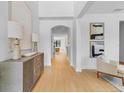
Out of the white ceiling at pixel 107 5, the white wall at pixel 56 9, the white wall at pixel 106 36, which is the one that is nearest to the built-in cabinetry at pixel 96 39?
the white wall at pixel 106 36

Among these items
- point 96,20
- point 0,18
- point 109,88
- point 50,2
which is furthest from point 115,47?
point 0,18

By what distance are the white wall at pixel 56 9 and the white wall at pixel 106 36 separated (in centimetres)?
111

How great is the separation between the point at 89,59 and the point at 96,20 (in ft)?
6.38

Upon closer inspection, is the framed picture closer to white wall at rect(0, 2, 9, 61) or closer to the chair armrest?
the chair armrest

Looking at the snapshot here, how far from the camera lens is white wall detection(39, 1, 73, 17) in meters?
7.53

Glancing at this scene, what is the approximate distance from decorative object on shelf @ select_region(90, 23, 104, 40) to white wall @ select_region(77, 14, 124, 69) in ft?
0.62

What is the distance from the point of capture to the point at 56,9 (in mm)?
7633

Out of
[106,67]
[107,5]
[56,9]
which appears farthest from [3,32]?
[56,9]

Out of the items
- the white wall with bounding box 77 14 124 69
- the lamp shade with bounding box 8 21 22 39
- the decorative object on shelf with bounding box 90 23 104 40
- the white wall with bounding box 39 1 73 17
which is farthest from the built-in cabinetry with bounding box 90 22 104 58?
the lamp shade with bounding box 8 21 22 39

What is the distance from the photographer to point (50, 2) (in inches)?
309

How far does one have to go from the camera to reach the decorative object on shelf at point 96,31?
23.1 ft

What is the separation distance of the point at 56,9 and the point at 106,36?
2.95m

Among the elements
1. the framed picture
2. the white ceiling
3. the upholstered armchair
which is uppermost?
the white ceiling

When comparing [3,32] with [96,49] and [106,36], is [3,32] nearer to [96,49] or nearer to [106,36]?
[96,49]
